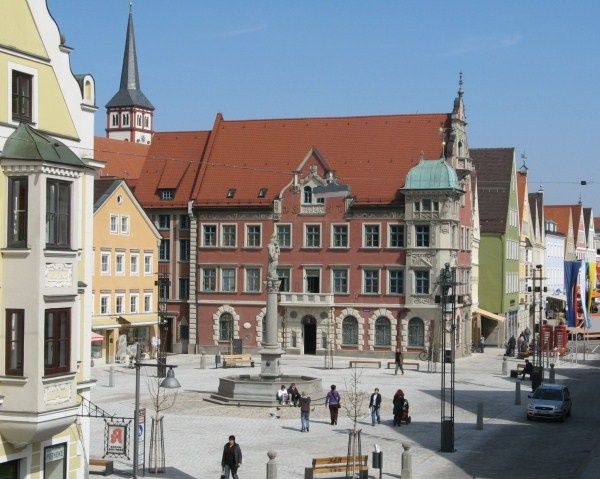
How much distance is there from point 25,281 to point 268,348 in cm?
2719

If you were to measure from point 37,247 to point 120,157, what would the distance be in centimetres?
7959

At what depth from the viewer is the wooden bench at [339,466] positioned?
3139 cm

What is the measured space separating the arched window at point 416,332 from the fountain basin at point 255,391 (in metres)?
24.1

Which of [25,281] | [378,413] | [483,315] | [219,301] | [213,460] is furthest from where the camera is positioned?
[483,315]

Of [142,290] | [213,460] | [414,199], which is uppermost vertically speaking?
[414,199]

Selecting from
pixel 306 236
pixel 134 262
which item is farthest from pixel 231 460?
pixel 306 236

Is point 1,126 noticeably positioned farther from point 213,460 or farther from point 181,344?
point 181,344

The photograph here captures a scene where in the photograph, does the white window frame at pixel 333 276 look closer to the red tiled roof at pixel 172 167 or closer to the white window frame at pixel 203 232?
the white window frame at pixel 203 232

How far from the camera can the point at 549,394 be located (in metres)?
46.6

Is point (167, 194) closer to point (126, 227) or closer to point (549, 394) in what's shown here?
point (126, 227)

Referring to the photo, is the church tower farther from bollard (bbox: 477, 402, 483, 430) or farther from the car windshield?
bollard (bbox: 477, 402, 483, 430)

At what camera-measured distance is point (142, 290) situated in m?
75.3

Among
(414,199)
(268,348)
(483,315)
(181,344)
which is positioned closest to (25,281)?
(268,348)

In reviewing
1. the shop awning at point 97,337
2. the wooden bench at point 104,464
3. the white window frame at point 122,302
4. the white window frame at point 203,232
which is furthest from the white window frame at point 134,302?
the wooden bench at point 104,464
